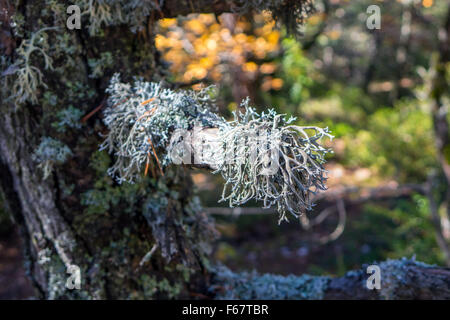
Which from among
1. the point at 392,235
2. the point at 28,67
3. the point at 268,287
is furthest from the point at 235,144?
the point at 392,235

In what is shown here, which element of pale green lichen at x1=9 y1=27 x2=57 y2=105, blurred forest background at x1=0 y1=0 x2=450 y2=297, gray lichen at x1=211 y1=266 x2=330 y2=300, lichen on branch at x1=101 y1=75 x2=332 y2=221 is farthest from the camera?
blurred forest background at x1=0 y1=0 x2=450 y2=297

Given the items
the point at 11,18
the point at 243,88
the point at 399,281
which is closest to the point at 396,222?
the point at 243,88

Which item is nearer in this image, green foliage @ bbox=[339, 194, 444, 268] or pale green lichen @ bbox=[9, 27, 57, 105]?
pale green lichen @ bbox=[9, 27, 57, 105]

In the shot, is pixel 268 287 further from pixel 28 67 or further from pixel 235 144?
pixel 28 67

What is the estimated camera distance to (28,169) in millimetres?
1582

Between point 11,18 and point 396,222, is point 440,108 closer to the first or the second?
point 396,222

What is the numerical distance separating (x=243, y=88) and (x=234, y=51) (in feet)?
3.68

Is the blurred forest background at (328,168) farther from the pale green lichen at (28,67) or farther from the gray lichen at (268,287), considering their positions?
the pale green lichen at (28,67)

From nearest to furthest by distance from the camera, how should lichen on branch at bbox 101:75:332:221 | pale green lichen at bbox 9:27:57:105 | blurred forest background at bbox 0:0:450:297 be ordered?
lichen on branch at bbox 101:75:332:221 → pale green lichen at bbox 9:27:57:105 → blurred forest background at bbox 0:0:450:297

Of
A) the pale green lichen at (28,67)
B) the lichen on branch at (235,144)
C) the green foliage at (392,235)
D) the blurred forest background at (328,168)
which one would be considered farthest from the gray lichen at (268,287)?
the green foliage at (392,235)

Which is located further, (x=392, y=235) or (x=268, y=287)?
(x=392, y=235)

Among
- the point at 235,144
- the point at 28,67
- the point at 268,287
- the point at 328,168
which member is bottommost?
the point at 268,287

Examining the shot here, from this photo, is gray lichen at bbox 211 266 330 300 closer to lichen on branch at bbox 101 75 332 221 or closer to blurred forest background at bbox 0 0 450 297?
lichen on branch at bbox 101 75 332 221

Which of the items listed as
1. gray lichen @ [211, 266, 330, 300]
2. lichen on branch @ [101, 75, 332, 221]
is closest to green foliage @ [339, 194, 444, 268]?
gray lichen @ [211, 266, 330, 300]
